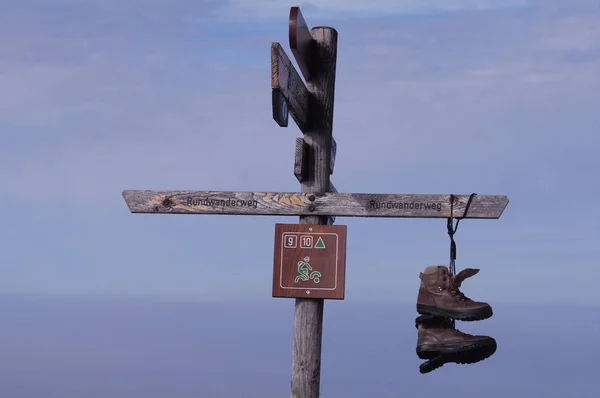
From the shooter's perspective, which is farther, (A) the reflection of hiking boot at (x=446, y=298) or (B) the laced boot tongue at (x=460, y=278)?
(B) the laced boot tongue at (x=460, y=278)

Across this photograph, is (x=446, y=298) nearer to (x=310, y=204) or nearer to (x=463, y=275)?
(x=463, y=275)

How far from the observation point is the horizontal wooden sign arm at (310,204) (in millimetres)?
7203

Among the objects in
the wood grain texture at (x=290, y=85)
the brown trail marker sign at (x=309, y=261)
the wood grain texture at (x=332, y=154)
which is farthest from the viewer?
the wood grain texture at (x=332, y=154)

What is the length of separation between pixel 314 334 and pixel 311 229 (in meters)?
0.89

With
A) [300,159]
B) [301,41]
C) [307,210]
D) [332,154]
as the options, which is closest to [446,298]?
[307,210]

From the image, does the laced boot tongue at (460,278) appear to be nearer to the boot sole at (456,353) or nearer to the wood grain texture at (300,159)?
the boot sole at (456,353)

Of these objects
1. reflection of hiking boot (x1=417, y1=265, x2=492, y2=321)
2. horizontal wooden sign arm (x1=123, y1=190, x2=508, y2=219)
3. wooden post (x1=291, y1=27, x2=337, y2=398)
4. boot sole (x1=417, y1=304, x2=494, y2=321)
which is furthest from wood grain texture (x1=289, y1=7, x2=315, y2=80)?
boot sole (x1=417, y1=304, x2=494, y2=321)

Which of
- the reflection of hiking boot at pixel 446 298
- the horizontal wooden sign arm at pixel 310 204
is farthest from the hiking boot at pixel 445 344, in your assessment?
the horizontal wooden sign arm at pixel 310 204

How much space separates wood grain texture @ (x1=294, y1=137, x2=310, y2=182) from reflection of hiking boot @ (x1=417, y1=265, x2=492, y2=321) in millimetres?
1336

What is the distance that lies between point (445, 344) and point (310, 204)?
63.2 inches

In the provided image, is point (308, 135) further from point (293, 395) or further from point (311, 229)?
point (293, 395)

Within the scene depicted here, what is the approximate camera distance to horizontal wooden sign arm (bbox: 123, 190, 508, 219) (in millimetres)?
7203

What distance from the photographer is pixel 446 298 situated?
7.08m

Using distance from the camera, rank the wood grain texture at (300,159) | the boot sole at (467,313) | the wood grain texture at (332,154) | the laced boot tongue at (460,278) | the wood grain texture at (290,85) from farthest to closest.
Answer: the wood grain texture at (332,154)
the wood grain texture at (300,159)
the laced boot tongue at (460,278)
the boot sole at (467,313)
the wood grain texture at (290,85)
